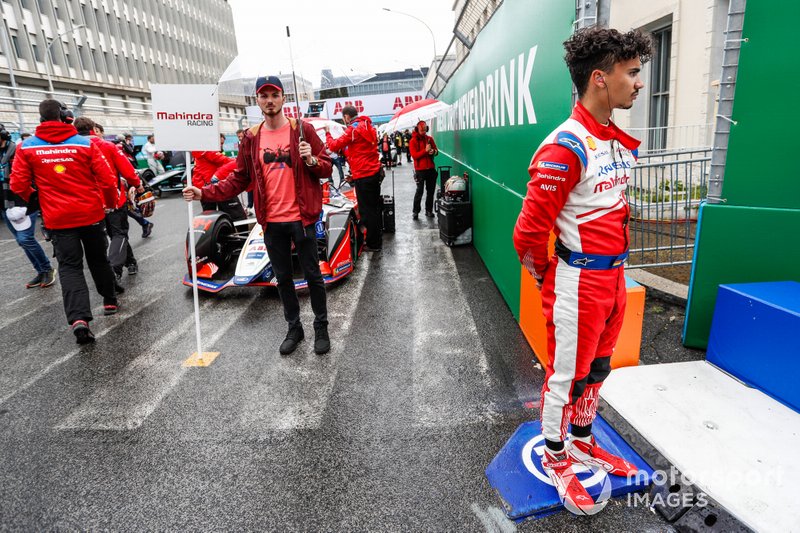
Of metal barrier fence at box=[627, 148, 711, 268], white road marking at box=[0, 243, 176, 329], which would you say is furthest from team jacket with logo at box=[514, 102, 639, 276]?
white road marking at box=[0, 243, 176, 329]

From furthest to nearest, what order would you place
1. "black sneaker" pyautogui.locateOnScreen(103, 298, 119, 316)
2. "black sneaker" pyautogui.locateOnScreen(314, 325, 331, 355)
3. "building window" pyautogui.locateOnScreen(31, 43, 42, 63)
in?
"building window" pyautogui.locateOnScreen(31, 43, 42, 63)
"black sneaker" pyautogui.locateOnScreen(103, 298, 119, 316)
"black sneaker" pyautogui.locateOnScreen(314, 325, 331, 355)

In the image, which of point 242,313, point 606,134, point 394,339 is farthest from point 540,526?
point 242,313

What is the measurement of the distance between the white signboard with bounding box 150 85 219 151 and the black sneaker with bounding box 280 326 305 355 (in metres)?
1.61

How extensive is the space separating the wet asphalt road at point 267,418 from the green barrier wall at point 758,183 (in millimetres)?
1434

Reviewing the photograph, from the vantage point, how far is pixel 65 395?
3.40 meters

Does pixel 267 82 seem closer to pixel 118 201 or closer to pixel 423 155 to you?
pixel 118 201

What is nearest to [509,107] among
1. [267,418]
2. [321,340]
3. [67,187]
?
[321,340]

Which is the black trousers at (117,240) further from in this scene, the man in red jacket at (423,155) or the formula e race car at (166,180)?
the formula e race car at (166,180)

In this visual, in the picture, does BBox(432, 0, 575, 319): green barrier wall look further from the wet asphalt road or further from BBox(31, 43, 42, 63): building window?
BBox(31, 43, 42, 63): building window

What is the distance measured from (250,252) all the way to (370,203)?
Answer: 2256mm

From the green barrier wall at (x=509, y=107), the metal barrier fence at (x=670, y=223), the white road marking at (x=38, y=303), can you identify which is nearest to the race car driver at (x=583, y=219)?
the green barrier wall at (x=509, y=107)

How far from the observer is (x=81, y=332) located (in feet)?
14.0

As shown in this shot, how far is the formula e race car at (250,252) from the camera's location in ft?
17.3

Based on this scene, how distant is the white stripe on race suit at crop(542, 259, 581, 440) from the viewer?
1.98 meters
